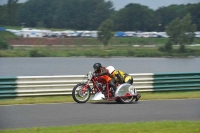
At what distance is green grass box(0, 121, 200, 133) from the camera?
8.25 m

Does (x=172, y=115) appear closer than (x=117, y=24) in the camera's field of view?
Yes

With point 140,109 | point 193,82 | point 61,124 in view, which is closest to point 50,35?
point 193,82

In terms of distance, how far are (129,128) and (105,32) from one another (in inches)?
516

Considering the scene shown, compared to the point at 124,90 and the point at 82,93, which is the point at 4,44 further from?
the point at 124,90

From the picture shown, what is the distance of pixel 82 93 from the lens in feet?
42.4

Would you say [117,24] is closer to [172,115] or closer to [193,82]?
[193,82]

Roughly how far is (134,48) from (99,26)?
248 cm

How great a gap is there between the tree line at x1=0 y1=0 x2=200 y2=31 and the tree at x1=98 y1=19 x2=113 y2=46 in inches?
8.6

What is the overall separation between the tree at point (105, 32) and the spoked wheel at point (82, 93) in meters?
8.05

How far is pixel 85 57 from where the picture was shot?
2341 centimetres

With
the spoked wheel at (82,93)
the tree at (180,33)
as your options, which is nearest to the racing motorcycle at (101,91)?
the spoked wheel at (82,93)

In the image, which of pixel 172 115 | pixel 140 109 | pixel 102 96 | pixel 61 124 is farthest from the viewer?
pixel 102 96

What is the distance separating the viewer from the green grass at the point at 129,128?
325 inches

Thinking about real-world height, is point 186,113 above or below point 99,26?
below
